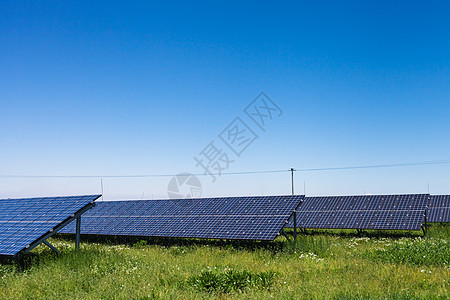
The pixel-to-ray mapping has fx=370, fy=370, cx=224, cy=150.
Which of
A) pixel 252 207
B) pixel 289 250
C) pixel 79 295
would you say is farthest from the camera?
pixel 252 207

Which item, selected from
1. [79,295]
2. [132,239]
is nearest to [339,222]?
[132,239]

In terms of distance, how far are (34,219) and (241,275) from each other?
10104 mm

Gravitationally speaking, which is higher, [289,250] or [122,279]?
[122,279]

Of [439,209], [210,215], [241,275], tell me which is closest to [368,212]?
[439,209]

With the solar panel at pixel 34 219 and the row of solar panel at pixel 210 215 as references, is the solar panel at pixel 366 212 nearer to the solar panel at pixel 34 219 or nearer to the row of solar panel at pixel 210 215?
the row of solar panel at pixel 210 215

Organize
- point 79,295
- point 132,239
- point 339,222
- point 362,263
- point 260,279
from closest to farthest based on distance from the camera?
point 79,295
point 260,279
point 362,263
point 132,239
point 339,222

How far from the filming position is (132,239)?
23.4m

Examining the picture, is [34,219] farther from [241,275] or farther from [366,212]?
[366,212]

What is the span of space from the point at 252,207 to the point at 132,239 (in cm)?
807

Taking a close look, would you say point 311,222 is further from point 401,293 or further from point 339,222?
point 401,293

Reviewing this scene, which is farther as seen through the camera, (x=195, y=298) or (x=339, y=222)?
(x=339, y=222)

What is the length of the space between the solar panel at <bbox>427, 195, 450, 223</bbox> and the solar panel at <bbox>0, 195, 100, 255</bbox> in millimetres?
26532

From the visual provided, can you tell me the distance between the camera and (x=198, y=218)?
71.3ft

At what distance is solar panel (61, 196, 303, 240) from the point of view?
18.5 metres
